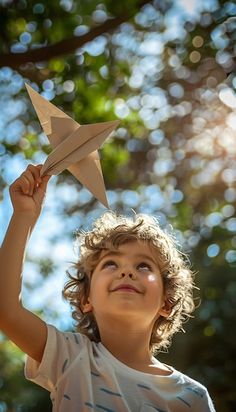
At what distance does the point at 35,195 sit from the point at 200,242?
618cm

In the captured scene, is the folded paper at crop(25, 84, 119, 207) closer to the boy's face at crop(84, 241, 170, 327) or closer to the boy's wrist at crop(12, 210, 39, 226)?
the boy's wrist at crop(12, 210, 39, 226)

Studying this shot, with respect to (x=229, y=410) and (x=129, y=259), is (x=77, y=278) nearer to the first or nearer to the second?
(x=129, y=259)

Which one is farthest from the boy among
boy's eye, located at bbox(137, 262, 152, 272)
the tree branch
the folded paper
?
the tree branch

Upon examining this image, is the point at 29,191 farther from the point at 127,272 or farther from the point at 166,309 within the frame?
the point at 166,309

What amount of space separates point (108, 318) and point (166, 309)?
0.40 m

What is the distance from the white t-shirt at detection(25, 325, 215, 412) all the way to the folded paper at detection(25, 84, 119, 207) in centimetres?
51

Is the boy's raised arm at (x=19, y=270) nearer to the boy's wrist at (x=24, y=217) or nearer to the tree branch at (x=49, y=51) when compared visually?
the boy's wrist at (x=24, y=217)

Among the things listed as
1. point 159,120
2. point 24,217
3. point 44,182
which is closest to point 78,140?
point 44,182

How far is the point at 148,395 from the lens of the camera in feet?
7.95

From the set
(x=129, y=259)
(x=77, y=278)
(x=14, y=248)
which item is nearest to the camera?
(x=14, y=248)

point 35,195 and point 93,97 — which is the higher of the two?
point 35,195

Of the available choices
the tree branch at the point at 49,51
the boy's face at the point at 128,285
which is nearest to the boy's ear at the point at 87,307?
the boy's face at the point at 128,285

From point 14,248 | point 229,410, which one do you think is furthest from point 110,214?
point 229,410

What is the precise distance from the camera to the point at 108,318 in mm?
2645
